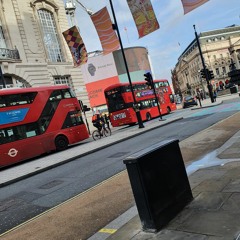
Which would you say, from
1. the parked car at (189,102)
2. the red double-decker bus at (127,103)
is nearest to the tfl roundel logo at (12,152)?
the red double-decker bus at (127,103)

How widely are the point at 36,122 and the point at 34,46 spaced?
13483 mm

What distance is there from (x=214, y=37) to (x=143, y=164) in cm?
12349

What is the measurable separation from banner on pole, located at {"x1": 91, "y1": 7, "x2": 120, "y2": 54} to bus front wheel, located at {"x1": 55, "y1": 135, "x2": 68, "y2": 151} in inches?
213

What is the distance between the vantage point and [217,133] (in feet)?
38.7

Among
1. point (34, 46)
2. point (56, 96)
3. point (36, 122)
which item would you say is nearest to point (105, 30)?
point (56, 96)

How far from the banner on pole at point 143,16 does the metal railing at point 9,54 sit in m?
14.6

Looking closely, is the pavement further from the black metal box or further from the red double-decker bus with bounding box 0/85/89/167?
the red double-decker bus with bounding box 0/85/89/167

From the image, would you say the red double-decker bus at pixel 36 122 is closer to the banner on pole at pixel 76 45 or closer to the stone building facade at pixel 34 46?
the banner on pole at pixel 76 45

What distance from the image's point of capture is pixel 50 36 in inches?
1195

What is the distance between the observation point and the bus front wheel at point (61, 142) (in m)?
17.8

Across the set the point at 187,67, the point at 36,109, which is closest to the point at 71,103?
the point at 36,109

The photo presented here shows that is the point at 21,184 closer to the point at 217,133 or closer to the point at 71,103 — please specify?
the point at 217,133

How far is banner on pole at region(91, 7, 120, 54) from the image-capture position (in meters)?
16.7

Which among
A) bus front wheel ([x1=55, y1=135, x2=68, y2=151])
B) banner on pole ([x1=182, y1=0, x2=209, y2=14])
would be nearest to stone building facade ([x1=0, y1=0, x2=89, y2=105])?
bus front wheel ([x1=55, y1=135, x2=68, y2=151])
